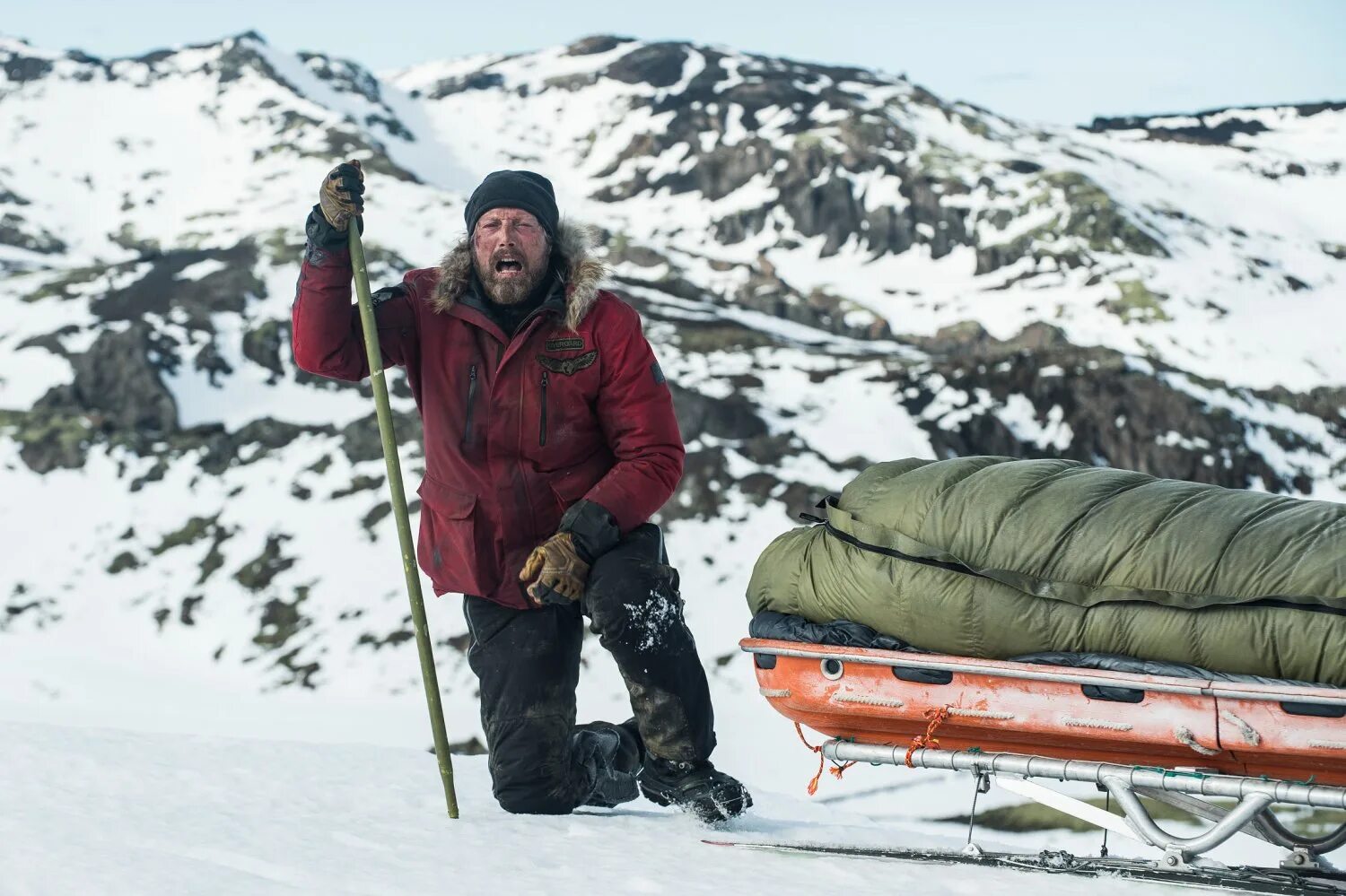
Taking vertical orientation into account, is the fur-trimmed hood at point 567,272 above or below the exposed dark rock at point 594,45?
above

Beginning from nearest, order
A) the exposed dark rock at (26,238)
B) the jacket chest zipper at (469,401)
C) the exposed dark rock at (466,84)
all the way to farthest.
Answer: the jacket chest zipper at (469,401) → the exposed dark rock at (26,238) → the exposed dark rock at (466,84)

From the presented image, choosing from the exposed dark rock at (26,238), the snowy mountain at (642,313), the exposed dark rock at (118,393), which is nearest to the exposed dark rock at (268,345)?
the snowy mountain at (642,313)

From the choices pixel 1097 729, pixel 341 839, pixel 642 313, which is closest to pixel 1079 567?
pixel 1097 729

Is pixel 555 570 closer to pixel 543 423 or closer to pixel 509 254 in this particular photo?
pixel 543 423

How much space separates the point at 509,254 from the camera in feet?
15.5

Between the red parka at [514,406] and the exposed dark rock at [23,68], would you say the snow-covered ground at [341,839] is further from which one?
the exposed dark rock at [23,68]

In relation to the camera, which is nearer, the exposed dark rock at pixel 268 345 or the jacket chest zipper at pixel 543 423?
the jacket chest zipper at pixel 543 423

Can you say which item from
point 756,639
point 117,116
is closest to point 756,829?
point 756,639

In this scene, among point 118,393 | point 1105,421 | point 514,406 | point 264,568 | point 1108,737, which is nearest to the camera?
point 1108,737

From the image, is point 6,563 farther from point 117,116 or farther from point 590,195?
point 117,116

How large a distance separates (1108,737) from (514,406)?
2.28 m

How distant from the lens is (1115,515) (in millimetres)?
3709

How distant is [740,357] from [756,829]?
14813 mm

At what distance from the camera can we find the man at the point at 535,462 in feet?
15.2
